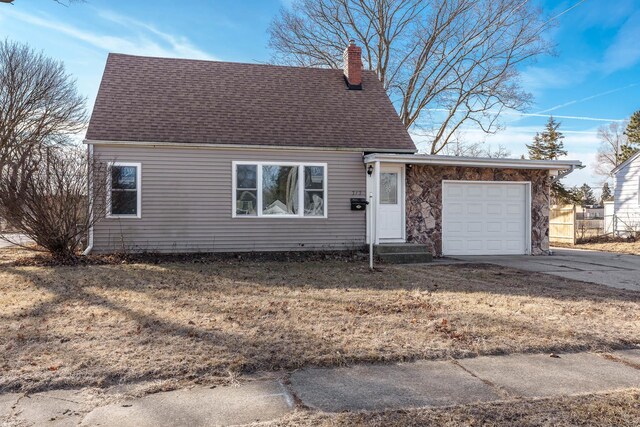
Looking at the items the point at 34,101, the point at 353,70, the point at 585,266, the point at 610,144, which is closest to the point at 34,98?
the point at 34,101

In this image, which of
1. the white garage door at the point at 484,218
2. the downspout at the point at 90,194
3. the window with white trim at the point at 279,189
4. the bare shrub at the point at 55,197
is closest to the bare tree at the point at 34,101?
the downspout at the point at 90,194

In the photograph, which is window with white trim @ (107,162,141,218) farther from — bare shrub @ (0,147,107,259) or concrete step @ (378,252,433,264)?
concrete step @ (378,252,433,264)

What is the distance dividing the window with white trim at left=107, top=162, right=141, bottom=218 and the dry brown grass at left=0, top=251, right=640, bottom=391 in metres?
2.82

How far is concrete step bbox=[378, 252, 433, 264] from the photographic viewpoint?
10.9 meters

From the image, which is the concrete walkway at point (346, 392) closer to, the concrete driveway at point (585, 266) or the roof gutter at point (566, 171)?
the concrete driveway at point (585, 266)

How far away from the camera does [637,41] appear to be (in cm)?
1573

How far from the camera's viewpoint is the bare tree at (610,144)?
152 ft

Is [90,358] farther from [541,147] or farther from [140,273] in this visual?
[541,147]

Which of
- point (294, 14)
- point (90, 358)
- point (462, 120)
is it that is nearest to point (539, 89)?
point (462, 120)

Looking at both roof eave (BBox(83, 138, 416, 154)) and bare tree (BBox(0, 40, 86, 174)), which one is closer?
roof eave (BBox(83, 138, 416, 154))

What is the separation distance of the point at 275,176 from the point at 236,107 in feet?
7.57

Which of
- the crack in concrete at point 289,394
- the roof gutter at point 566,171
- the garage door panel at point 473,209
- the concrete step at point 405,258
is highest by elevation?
the roof gutter at point 566,171

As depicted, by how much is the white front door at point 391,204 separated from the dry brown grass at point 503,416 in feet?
29.2

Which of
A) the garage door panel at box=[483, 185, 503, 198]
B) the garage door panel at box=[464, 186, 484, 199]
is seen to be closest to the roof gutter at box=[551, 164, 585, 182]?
the garage door panel at box=[483, 185, 503, 198]
